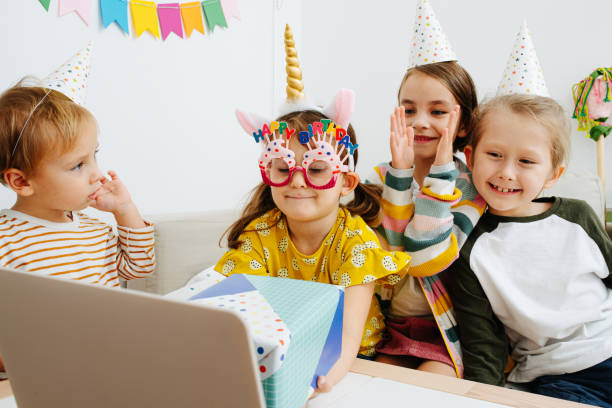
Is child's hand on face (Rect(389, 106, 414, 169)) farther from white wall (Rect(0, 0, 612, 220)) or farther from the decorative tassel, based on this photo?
the decorative tassel

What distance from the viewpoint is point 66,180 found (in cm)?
94

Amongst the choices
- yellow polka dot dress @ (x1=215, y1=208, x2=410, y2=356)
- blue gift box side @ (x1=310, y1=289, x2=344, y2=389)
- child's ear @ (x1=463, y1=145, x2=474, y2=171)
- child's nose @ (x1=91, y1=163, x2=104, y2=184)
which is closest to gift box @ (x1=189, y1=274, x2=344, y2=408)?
blue gift box side @ (x1=310, y1=289, x2=344, y2=389)

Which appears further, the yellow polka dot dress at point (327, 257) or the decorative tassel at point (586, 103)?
the decorative tassel at point (586, 103)

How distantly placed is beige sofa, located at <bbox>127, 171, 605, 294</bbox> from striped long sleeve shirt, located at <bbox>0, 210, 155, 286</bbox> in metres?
0.31

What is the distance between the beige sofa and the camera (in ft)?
4.76

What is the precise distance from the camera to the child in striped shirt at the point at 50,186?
906 mm

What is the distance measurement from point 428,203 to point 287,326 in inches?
25.2

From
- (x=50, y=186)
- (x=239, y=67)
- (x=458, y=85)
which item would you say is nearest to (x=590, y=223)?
(x=458, y=85)

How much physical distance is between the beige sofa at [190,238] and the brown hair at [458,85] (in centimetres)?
51

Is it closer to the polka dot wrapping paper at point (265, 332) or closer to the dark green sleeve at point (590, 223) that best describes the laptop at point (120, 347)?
the polka dot wrapping paper at point (265, 332)

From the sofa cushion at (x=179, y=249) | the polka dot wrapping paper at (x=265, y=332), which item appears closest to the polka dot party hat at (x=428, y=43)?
the sofa cushion at (x=179, y=249)

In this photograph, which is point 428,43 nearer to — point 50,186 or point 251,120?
point 251,120

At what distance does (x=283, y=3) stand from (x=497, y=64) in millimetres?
1342

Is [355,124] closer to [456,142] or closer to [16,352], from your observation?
[456,142]
